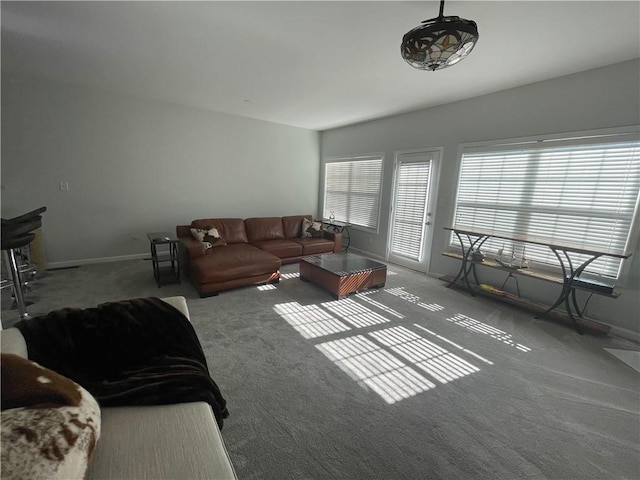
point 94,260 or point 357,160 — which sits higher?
point 357,160

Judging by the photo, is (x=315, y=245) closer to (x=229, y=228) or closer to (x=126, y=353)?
(x=229, y=228)

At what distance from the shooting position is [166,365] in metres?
1.26

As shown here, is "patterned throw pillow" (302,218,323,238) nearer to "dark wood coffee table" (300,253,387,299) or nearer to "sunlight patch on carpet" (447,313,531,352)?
"dark wood coffee table" (300,253,387,299)

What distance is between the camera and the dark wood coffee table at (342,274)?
3291 mm

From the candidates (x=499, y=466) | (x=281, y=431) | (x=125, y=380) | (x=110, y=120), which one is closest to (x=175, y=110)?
(x=110, y=120)

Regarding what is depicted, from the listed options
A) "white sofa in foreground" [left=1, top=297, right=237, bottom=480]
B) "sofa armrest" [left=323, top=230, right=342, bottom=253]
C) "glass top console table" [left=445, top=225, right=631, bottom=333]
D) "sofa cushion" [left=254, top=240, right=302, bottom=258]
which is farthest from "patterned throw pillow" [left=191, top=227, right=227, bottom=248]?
"glass top console table" [left=445, top=225, right=631, bottom=333]

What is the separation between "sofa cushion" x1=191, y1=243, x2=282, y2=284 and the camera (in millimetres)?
3172

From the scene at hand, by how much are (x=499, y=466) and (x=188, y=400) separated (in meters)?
1.57

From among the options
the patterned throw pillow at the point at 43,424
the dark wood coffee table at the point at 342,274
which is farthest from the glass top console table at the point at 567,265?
the patterned throw pillow at the point at 43,424

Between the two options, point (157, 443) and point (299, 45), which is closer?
point (157, 443)

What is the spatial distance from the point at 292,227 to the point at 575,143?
403cm

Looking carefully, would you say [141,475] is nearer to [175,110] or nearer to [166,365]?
[166,365]

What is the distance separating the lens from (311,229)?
511cm

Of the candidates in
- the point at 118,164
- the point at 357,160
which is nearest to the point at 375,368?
the point at 357,160
